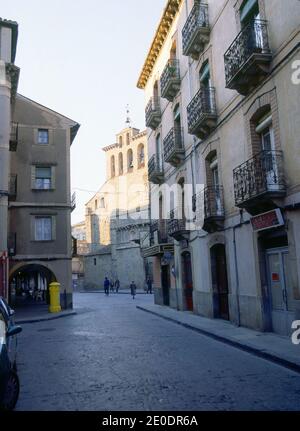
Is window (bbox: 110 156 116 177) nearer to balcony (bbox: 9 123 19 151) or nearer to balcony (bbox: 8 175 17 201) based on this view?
balcony (bbox: 9 123 19 151)

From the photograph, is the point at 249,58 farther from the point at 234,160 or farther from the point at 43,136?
the point at 43,136

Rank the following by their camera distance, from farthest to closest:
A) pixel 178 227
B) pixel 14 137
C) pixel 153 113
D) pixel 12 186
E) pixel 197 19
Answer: pixel 14 137
pixel 153 113
pixel 12 186
pixel 178 227
pixel 197 19

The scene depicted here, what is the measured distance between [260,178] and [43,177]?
634 inches

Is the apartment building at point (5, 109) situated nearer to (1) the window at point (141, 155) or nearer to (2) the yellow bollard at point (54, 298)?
(2) the yellow bollard at point (54, 298)

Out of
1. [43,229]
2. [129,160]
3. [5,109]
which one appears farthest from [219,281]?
[129,160]

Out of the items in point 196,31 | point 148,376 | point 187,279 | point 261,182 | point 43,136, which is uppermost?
point 196,31

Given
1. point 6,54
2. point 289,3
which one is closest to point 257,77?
point 289,3

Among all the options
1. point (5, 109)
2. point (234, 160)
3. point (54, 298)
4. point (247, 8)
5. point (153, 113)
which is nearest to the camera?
point (247, 8)

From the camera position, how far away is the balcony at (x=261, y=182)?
1058 cm

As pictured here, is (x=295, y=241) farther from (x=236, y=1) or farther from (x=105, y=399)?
(x=236, y=1)

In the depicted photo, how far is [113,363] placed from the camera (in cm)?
844

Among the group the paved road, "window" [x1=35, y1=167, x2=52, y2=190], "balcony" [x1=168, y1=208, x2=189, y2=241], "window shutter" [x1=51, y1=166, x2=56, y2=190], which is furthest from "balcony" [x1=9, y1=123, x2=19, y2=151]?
the paved road

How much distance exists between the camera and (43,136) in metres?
24.9

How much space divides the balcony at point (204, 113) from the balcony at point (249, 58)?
250 centimetres
